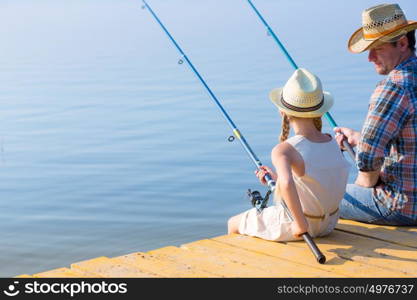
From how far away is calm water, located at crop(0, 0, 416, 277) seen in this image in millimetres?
6523

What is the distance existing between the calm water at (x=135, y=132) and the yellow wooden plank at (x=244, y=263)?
205cm

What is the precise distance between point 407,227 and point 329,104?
74 centimetres

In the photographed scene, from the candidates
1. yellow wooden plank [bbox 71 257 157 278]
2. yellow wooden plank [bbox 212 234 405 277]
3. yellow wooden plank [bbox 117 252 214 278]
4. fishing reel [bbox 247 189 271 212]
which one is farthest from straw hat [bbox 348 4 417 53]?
yellow wooden plank [bbox 71 257 157 278]

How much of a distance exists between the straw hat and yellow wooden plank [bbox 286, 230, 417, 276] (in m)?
0.82

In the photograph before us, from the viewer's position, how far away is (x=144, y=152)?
8523 mm

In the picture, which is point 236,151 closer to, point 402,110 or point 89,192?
point 89,192

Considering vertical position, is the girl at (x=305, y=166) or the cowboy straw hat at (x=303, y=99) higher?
the cowboy straw hat at (x=303, y=99)

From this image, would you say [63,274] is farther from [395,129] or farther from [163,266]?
[395,129]

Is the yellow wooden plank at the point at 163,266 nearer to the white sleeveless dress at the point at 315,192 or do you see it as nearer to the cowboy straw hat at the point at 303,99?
the white sleeveless dress at the point at 315,192

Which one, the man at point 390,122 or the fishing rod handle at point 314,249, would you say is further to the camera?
the man at point 390,122

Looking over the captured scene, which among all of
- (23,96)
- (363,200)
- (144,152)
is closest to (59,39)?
(23,96)

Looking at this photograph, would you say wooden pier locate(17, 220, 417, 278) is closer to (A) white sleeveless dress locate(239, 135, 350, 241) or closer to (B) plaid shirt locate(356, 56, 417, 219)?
(A) white sleeveless dress locate(239, 135, 350, 241)

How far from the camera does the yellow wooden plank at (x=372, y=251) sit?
3784 mm

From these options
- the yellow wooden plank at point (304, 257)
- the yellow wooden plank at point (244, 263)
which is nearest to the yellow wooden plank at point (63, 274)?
the yellow wooden plank at point (244, 263)
